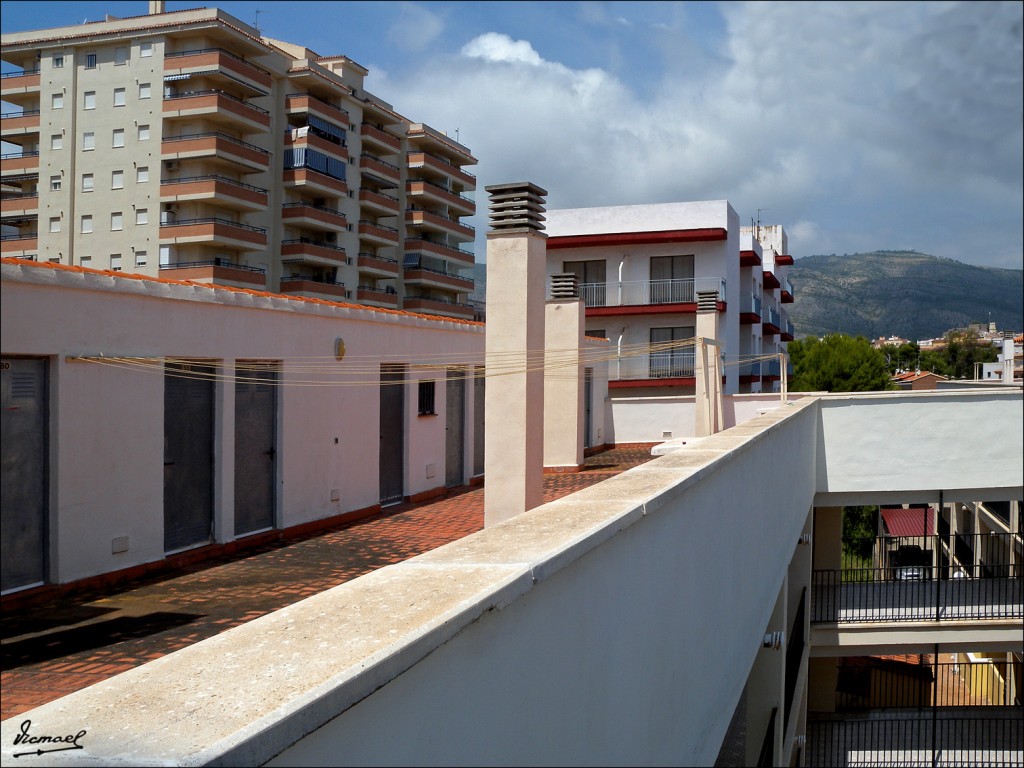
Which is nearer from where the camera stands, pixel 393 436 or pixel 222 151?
pixel 393 436

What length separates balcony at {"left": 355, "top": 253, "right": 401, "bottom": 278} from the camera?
62.5m

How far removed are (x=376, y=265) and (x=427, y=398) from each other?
163 ft

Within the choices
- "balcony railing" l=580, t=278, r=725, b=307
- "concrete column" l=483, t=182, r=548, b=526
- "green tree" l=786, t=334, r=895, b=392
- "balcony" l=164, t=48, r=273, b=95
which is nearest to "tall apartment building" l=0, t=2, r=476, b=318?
"balcony" l=164, t=48, r=273, b=95

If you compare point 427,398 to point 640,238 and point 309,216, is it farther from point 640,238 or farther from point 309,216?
point 309,216

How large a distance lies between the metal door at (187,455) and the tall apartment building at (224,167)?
149 cm

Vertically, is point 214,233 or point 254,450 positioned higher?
point 214,233

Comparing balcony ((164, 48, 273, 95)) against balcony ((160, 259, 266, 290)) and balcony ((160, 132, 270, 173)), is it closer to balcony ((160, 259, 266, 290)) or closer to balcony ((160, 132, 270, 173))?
balcony ((160, 132, 270, 173))

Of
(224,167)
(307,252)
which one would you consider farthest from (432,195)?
(224,167)

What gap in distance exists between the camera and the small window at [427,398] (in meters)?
15.3

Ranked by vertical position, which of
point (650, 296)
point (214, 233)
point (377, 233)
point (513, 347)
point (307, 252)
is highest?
point (377, 233)

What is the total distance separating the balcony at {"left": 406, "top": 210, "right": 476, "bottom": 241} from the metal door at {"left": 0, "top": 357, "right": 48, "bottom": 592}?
57296mm

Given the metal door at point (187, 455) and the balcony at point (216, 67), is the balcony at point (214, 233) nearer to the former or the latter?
the balcony at point (216, 67)

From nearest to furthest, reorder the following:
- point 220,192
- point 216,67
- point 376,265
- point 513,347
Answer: point 513,347, point 216,67, point 220,192, point 376,265

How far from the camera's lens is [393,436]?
47.5 feet
